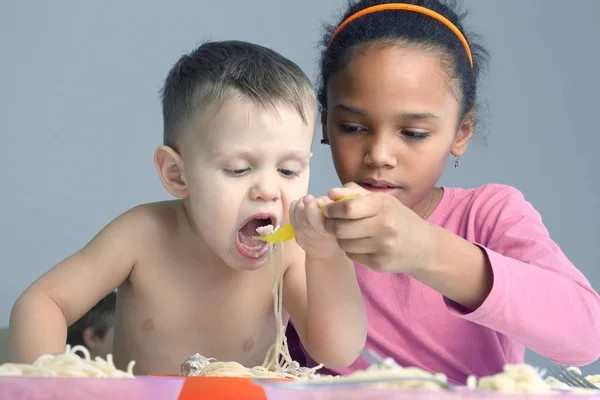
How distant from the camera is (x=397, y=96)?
114 cm

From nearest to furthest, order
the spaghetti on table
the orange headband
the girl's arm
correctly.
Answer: the spaghetti on table, the girl's arm, the orange headband

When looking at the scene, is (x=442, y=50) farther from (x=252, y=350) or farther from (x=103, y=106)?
(x=103, y=106)

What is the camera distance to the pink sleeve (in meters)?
0.94

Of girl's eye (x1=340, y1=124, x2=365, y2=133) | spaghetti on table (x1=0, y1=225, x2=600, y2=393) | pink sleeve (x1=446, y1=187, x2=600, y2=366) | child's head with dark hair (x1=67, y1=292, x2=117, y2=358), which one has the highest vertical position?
girl's eye (x1=340, y1=124, x2=365, y2=133)

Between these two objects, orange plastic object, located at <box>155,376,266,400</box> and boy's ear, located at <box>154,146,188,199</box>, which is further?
boy's ear, located at <box>154,146,188,199</box>

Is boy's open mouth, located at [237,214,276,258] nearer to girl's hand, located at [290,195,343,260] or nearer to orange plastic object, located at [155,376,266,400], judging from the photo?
girl's hand, located at [290,195,343,260]

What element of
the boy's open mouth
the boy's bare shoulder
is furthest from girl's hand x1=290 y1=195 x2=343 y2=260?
the boy's bare shoulder

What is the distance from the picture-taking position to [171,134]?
1194 mm

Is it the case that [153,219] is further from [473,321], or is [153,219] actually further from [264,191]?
[473,321]

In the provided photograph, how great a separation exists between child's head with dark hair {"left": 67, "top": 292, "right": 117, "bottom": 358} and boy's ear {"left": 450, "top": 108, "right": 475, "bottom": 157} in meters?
0.96

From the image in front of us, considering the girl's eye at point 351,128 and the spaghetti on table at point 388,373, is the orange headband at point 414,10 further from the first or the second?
the spaghetti on table at point 388,373

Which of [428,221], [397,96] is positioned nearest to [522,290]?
[428,221]

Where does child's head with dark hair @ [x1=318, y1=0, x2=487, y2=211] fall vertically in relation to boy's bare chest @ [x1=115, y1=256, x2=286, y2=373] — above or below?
above

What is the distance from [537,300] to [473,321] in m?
0.11
